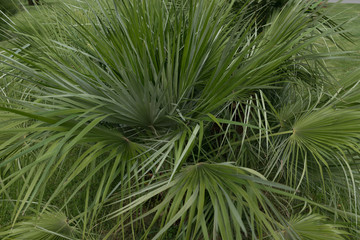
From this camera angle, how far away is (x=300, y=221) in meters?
1.57

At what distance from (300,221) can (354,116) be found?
55 centimetres

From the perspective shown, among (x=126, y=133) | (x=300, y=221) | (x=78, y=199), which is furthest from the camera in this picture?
(x=78, y=199)

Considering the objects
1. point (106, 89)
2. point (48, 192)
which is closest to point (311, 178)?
point (106, 89)

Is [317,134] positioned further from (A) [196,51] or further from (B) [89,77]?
(B) [89,77]

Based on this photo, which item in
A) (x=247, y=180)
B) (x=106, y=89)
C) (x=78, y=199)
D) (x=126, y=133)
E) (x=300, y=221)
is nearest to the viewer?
(x=247, y=180)

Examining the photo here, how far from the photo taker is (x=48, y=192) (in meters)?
2.47

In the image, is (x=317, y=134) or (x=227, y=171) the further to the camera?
(x=317, y=134)

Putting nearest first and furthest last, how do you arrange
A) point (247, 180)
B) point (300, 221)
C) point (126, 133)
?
point (247, 180)
point (300, 221)
point (126, 133)

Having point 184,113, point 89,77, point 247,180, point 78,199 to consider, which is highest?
point 89,77

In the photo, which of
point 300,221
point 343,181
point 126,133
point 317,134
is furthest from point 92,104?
point 343,181

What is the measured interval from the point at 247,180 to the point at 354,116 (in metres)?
0.58

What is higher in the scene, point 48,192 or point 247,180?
point 247,180

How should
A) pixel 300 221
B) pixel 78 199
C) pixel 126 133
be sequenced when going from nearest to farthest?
1. pixel 300 221
2. pixel 126 133
3. pixel 78 199

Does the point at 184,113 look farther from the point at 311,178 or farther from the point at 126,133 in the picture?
the point at 311,178
